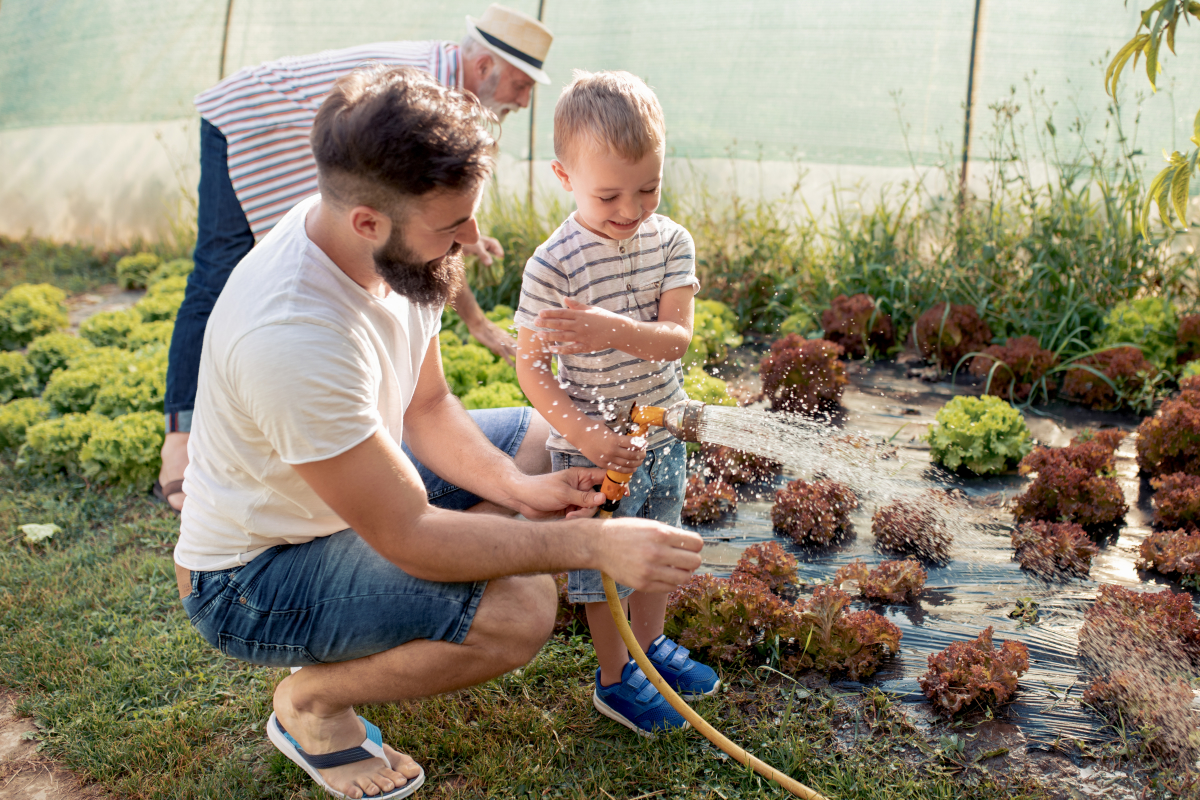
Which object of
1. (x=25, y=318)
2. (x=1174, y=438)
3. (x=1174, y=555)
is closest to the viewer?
(x=1174, y=555)

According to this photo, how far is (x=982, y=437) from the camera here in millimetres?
3480

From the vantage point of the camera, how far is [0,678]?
271 centimetres

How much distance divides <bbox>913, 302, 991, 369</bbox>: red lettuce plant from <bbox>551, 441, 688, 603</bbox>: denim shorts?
2780mm

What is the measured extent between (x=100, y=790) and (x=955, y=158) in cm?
574

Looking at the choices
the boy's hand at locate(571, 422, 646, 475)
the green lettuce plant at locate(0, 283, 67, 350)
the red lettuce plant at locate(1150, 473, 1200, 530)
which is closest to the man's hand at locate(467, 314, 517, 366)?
the boy's hand at locate(571, 422, 646, 475)

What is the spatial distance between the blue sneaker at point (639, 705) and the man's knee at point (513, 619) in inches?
16.3

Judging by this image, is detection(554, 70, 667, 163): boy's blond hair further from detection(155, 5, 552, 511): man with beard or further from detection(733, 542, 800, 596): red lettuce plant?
detection(733, 542, 800, 596): red lettuce plant

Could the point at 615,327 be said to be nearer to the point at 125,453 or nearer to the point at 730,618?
the point at 730,618

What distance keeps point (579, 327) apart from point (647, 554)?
0.55m

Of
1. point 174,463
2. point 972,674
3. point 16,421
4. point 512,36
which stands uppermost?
point 512,36

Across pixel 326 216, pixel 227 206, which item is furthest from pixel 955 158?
pixel 326 216

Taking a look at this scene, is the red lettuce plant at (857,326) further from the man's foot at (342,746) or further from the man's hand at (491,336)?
the man's foot at (342,746)

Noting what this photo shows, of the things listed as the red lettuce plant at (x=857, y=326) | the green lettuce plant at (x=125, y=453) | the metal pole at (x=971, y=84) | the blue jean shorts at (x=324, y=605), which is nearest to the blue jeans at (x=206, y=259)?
the green lettuce plant at (x=125, y=453)

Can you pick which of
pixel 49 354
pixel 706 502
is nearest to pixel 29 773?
pixel 706 502
